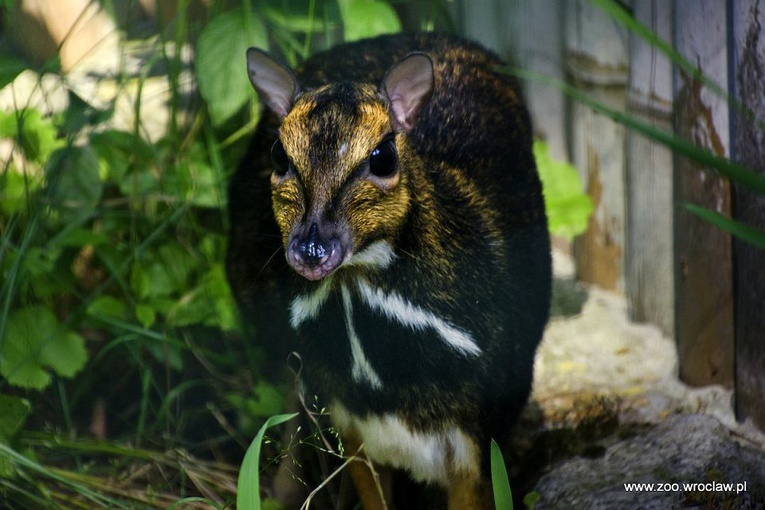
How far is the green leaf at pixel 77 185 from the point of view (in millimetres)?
4023

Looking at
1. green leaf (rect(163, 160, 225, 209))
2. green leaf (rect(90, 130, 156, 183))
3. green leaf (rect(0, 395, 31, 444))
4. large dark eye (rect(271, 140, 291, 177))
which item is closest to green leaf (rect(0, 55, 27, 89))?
green leaf (rect(90, 130, 156, 183))

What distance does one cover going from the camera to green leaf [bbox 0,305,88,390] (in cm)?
374

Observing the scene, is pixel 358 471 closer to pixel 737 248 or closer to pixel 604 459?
pixel 604 459

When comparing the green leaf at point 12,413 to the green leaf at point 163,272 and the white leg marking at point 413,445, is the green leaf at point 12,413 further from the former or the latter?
the white leg marking at point 413,445

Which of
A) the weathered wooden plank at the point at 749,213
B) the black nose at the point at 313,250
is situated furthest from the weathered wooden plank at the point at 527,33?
the black nose at the point at 313,250

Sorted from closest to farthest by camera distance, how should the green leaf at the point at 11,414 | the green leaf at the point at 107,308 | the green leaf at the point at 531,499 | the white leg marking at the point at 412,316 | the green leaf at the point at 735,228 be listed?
1. the green leaf at the point at 735,228
2. the white leg marking at the point at 412,316
3. the green leaf at the point at 531,499
4. the green leaf at the point at 11,414
5. the green leaf at the point at 107,308

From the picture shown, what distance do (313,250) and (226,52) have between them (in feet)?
5.35

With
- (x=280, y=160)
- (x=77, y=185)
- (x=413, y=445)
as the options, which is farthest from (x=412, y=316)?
(x=77, y=185)

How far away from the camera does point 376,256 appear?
103 inches

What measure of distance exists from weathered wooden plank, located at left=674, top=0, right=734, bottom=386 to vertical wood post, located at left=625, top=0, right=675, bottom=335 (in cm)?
20

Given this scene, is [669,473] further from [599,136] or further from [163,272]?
[163,272]

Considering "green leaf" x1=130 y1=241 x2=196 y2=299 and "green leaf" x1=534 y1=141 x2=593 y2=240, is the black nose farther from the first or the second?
"green leaf" x1=534 y1=141 x2=593 y2=240

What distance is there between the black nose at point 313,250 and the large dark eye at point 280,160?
28 cm

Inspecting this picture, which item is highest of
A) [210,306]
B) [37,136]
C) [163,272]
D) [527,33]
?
[527,33]
